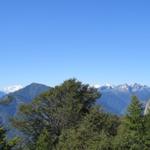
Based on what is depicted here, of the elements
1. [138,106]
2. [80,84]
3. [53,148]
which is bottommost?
[53,148]

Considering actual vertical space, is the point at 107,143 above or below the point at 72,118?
below

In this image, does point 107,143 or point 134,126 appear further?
point 134,126

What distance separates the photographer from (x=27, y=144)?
86.8m

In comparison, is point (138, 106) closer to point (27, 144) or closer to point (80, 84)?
point (27, 144)

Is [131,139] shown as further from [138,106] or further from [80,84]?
[80,84]

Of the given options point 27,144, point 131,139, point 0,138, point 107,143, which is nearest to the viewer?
point 0,138

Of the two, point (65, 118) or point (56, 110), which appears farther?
point (56, 110)

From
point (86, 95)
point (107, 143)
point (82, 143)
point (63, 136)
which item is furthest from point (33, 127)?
point (107, 143)

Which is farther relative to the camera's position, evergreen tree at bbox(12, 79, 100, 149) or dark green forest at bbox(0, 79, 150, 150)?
evergreen tree at bbox(12, 79, 100, 149)

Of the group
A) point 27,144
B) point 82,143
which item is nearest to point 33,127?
point 27,144

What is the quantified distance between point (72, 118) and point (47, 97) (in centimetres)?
810

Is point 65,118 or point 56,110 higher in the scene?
point 56,110

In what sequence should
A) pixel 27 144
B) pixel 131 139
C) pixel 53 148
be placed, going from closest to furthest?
1. pixel 131 139
2. pixel 53 148
3. pixel 27 144

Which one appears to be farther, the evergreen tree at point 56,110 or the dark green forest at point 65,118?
the evergreen tree at point 56,110
